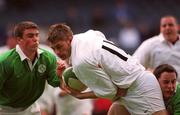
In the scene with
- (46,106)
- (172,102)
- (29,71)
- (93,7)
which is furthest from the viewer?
(93,7)

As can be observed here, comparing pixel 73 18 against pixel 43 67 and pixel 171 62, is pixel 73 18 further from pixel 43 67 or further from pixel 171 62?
pixel 43 67

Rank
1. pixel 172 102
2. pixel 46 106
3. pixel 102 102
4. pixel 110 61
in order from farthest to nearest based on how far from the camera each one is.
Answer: pixel 102 102 < pixel 46 106 < pixel 172 102 < pixel 110 61

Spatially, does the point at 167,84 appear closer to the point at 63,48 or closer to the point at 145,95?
the point at 145,95

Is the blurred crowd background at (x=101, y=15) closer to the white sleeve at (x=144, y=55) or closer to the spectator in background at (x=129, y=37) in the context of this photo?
the spectator in background at (x=129, y=37)

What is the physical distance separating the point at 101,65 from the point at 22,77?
130cm

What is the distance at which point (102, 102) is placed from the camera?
11.8m

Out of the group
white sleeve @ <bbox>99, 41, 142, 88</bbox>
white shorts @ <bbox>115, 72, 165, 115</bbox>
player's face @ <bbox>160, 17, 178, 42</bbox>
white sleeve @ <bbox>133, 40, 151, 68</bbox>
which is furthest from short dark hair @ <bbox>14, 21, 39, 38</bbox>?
player's face @ <bbox>160, 17, 178, 42</bbox>

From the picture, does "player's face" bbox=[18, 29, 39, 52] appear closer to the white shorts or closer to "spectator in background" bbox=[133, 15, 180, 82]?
the white shorts

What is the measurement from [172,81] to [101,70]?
0.91 m

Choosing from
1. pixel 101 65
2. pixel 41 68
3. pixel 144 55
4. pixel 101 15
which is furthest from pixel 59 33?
pixel 101 15

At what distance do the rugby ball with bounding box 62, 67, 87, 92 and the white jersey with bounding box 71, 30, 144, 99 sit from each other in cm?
29

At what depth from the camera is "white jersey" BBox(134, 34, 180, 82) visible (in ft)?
29.1

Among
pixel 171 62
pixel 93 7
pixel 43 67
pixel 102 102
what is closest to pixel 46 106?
pixel 102 102

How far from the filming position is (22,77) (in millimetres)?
7035
